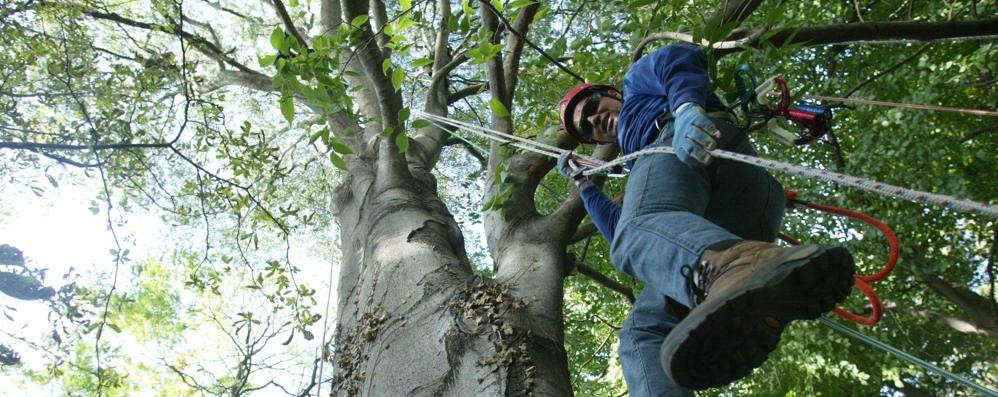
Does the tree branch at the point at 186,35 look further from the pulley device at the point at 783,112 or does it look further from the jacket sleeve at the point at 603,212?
the pulley device at the point at 783,112

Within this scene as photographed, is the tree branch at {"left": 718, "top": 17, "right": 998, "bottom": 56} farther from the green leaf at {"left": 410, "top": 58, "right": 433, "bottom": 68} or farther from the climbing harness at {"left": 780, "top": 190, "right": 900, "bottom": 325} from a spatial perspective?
the green leaf at {"left": 410, "top": 58, "right": 433, "bottom": 68}

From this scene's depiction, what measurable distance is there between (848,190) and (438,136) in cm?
376

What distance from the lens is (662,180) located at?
1780mm

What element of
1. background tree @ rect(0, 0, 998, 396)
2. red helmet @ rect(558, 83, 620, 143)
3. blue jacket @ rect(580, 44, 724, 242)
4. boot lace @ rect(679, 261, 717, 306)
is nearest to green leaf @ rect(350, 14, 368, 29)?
background tree @ rect(0, 0, 998, 396)

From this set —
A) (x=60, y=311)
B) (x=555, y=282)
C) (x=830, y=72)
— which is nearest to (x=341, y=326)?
(x=555, y=282)

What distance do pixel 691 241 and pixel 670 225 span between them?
97 millimetres

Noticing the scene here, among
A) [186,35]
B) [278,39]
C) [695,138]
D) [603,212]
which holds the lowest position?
[695,138]

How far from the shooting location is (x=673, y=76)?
1.94m

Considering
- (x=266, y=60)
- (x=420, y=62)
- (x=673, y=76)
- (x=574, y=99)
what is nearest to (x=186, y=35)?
(x=266, y=60)

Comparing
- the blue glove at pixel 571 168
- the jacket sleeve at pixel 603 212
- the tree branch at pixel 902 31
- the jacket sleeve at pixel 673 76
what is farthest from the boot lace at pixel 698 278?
the tree branch at pixel 902 31

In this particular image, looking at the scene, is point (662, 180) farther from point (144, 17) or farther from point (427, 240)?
point (144, 17)

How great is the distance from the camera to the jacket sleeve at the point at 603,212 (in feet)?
7.48

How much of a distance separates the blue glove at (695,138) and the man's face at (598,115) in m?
0.83

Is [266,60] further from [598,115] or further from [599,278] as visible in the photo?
[599,278]
